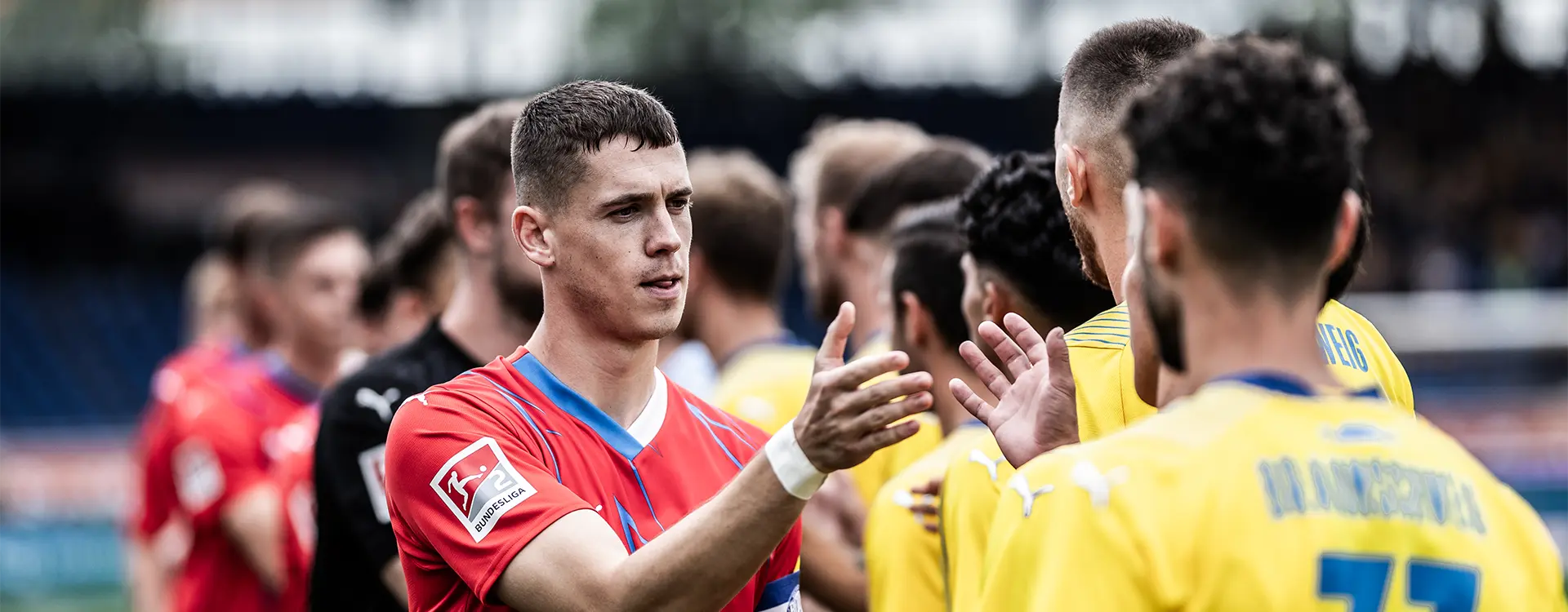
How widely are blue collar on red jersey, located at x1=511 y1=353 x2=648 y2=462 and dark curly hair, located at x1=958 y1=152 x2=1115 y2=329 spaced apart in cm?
90

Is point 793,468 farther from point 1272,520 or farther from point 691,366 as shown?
point 691,366

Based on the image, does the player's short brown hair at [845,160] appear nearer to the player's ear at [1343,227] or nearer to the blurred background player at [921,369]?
the blurred background player at [921,369]

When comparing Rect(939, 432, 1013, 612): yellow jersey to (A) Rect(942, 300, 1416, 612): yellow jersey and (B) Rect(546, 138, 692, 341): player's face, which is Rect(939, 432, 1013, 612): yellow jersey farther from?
(B) Rect(546, 138, 692, 341): player's face

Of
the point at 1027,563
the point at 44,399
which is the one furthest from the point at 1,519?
the point at 1027,563

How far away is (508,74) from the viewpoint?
21.6 m

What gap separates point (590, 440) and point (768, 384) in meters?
2.35

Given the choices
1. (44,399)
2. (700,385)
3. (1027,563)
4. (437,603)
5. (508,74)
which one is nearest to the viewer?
(1027,563)

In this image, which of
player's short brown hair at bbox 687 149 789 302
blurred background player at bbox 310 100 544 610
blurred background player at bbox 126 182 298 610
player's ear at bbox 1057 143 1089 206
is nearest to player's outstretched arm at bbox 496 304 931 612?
player's ear at bbox 1057 143 1089 206

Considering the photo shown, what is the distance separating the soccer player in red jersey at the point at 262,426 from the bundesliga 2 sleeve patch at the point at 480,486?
14.6ft

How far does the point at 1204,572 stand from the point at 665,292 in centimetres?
141

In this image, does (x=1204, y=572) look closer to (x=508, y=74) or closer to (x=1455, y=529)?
(x=1455, y=529)

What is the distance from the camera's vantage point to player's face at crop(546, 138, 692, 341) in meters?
3.05

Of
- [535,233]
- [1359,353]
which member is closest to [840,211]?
[535,233]

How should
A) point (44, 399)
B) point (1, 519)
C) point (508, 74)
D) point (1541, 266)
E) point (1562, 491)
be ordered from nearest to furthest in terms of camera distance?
point (1562, 491) < point (1, 519) < point (1541, 266) < point (508, 74) < point (44, 399)
